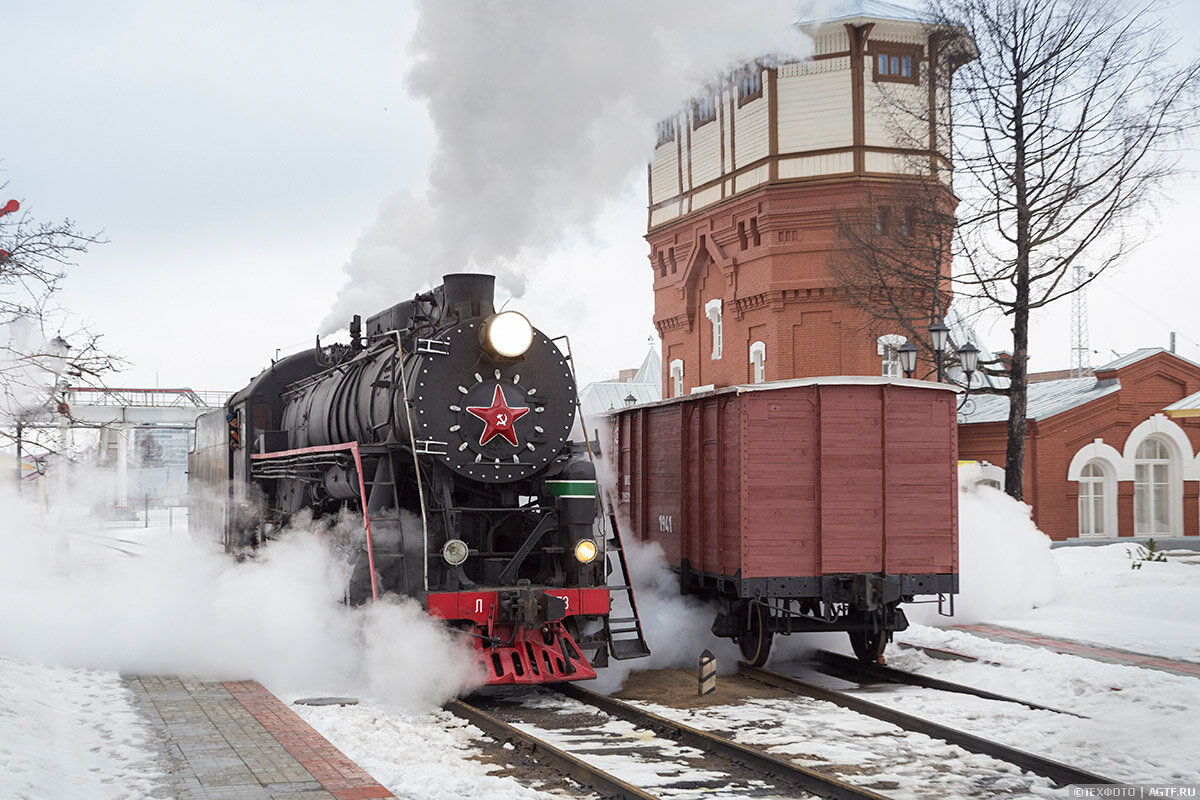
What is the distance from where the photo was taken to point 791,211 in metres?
26.4

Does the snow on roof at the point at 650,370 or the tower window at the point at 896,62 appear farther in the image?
the snow on roof at the point at 650,370

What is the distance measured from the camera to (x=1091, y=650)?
39.3ft

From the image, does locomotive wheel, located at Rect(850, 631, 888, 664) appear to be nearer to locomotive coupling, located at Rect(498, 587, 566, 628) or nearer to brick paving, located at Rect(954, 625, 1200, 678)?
brick paving, located at Rect(954, 625, 1200, 678)

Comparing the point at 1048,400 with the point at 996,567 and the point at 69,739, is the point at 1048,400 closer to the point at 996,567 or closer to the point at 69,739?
the point at 996,567

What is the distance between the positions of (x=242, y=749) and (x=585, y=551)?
3.49 metres

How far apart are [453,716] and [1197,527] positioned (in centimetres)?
2298

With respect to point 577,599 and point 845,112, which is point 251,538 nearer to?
point 577,599

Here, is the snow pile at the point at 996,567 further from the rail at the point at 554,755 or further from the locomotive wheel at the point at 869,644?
the rail at the point at 554,755

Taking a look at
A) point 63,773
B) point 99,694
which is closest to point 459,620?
point 99,694

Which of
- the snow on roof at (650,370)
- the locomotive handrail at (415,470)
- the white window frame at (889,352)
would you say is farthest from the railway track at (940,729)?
the snow on roof at (650,370)

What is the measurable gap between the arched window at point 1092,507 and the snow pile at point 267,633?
65.2ft

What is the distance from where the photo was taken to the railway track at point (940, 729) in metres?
6.71

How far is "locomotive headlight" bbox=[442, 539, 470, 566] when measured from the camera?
9008 millimetres

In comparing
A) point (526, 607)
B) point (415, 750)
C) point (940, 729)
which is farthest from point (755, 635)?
point (415, 750)
